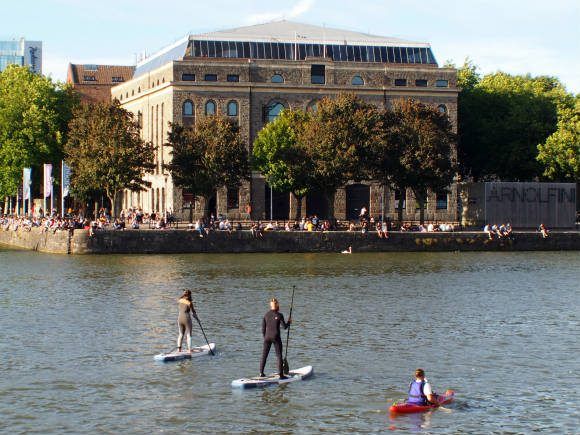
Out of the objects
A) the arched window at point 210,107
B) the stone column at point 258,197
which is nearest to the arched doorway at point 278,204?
the stone column at point 258,197

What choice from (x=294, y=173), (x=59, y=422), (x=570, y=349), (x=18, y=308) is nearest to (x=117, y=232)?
(x=294, y=173)

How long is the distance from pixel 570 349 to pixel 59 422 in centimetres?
1954

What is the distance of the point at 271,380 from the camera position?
33.9 m

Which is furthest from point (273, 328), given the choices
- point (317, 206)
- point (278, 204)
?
point (317, 206)

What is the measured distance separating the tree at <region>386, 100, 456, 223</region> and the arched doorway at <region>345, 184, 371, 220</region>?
1505cm

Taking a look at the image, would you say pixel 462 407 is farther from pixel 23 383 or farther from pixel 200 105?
pixel 200 105

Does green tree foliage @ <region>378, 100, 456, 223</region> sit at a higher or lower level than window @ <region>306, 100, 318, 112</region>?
lower

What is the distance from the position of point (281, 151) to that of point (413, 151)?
11514 mm

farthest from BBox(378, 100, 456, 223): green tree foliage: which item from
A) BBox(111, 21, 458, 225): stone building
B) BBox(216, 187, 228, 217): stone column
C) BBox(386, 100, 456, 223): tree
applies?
BBox(216, 187, 228, 217): stone column

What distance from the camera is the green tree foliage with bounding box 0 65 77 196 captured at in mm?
127938

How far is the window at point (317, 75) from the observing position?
116m

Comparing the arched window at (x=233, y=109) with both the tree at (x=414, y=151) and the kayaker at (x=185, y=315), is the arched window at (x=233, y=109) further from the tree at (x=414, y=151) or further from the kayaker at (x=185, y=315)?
the kayaker at (x=185, y=315)

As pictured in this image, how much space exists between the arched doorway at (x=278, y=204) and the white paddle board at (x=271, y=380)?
79.8 m

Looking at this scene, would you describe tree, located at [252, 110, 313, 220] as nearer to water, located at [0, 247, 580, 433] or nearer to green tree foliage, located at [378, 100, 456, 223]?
green tree foliage, located at [378, 100, 456, 223]
